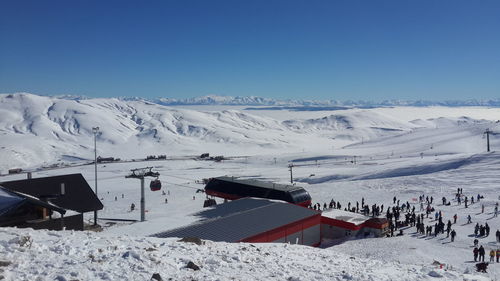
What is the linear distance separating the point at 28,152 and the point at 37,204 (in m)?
132

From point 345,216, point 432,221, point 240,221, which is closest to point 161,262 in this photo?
point 240,221

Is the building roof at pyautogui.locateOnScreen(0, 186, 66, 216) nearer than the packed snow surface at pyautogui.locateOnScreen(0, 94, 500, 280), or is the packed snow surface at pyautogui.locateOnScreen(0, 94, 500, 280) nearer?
the packed snow surface at pyautogui.locateOnScreen(0, 94, 500, 280)

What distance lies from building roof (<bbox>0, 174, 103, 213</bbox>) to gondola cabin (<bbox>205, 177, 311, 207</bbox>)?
19.7 m

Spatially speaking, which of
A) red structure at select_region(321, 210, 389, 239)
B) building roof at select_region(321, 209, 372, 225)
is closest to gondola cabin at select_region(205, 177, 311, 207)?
building roof at select_region(321, 209, 372, 225)

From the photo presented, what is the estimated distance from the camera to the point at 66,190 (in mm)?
24359

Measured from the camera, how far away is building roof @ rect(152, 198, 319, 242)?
70.9 ft

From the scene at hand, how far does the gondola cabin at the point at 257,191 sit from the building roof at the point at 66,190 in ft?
64.8

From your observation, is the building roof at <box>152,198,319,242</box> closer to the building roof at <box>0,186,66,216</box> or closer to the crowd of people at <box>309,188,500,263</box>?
the building roof at <box>0,186,66,216</box>

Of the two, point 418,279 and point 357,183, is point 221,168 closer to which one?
point 357,183

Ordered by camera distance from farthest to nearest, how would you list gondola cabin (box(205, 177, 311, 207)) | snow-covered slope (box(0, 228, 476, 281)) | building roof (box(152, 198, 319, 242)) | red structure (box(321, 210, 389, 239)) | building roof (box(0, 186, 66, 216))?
gondola cabin (box(205, 177, 311, 207)) → red structure (box(321, 210, 389, 239)) → building roof (box(152, 198, 319, 242)) → building roof (box(0, 186, 66, 216)) → snow-covered slope (box(0, 228, 476, 281))

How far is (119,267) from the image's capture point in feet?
34.1

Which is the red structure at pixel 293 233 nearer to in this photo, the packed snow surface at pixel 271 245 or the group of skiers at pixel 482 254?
the packed snow surface at pixel 271 245

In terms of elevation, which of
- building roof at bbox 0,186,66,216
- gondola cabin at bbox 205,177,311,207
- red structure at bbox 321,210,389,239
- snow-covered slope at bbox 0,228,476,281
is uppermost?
building roof at bbox 0,186,66,216

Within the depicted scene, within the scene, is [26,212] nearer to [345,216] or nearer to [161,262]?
[161,262]
